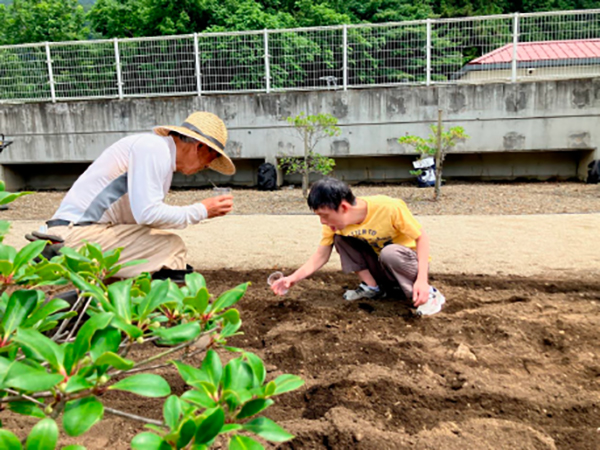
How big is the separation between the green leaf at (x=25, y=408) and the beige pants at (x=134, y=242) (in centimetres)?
176

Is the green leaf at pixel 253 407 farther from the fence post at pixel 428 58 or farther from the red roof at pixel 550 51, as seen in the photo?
the red roof at pixel 550 51

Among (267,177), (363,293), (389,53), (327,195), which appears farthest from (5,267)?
(389,53)

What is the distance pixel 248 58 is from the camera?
10.1m

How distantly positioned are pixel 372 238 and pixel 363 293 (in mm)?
484

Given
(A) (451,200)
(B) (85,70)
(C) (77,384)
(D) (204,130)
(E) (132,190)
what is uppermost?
(B) (85,70)

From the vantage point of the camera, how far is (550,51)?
31.4 ft

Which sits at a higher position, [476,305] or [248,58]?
[248,58]

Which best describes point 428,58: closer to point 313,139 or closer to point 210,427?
point 313,139

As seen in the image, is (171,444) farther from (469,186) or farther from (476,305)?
(469,186)

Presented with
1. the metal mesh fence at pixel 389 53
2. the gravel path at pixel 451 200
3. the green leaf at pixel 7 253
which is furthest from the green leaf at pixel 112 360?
the metal mesh fence at pixel 389 53

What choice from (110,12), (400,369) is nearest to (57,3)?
(110,12)

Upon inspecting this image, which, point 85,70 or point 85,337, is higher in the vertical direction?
point 85,70

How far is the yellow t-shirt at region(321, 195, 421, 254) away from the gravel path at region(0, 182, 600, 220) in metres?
4.11

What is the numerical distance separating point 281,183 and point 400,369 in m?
8.37
